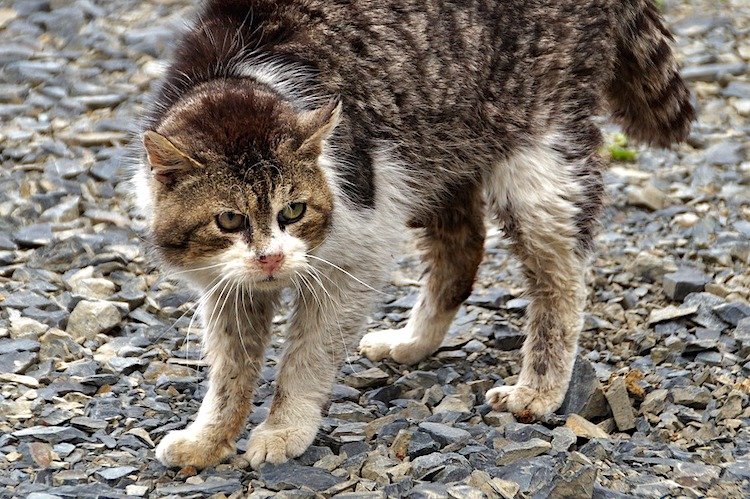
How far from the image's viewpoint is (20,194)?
7.16m

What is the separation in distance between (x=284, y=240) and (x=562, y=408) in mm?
1783

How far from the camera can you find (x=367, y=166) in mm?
5023

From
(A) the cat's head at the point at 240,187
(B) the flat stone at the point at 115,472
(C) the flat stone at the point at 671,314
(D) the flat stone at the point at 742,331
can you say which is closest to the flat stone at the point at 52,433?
(B) the flat stone at the point at 115,472

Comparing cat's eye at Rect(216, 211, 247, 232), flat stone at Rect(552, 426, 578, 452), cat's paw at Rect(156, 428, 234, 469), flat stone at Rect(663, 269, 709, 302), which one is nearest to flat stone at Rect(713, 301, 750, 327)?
flat stone at Rect(663, 269, 709, 302)

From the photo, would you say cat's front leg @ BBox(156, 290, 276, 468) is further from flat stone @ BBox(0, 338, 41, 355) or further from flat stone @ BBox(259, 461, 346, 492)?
flat stone @ BBox(0, 338, 41, 355)

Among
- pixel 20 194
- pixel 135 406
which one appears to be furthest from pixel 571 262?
pixel 20 194

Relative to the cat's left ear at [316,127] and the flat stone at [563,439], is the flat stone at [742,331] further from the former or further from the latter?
the cat's left ear at [316,127]

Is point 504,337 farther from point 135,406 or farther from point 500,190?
point 135,406

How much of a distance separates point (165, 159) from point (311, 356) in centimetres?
108

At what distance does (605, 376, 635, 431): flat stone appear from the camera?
5238 mm

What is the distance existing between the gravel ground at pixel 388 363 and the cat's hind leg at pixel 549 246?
0.14 metres

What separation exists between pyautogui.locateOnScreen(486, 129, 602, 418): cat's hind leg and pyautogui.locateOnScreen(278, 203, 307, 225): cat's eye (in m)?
1.30

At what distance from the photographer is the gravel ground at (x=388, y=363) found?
4629mm

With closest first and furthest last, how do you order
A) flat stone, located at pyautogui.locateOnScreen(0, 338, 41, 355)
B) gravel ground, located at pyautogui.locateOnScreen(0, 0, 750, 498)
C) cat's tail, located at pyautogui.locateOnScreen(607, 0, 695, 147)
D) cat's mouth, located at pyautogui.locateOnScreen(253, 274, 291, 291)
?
1. cat's mouth, located at pyautogui.locateOnScreen(253, 274, 291, 291)
2. gravel ground, located at pyautogui.locateOnScreen(0, 0, 750, 498)
3. flat stone, located at pyautogui.locateOnScreen(0, 338, 41, 355)
4. cat's tail, located at pyautogui.locateOnScreen(607, 0, 695, 147)
